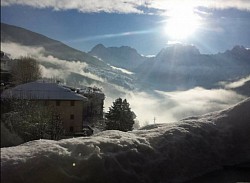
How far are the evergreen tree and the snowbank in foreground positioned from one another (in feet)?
148

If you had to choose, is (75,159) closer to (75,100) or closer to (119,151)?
(119,151)

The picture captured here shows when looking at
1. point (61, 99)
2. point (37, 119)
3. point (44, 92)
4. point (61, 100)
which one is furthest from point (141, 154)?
point (44, 92)

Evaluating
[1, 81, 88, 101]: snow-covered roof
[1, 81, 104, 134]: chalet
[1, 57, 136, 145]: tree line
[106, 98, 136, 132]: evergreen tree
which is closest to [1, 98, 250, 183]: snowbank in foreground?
[1, 57, 136, 145]: tree line

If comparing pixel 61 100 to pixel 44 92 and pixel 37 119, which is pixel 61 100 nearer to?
pixel 44 92

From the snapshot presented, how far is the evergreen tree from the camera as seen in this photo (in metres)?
65.1

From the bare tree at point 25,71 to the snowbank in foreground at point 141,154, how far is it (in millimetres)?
80273

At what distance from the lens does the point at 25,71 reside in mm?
99750

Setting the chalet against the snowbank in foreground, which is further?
the chalet

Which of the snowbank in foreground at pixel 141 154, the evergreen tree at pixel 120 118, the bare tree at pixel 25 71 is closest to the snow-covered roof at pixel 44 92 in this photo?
the evergreen tree at pixel 120 118

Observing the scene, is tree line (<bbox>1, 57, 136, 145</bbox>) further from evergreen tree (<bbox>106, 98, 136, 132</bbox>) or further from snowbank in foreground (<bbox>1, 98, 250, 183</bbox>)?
snowbank in foreground (<bbox>1, 98, 250, 183</bbox>)

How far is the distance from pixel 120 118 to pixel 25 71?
41641mm

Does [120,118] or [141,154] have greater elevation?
[120,118]

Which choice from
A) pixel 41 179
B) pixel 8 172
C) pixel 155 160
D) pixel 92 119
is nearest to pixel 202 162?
pixel 155 160

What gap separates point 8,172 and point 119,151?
13.8ft
